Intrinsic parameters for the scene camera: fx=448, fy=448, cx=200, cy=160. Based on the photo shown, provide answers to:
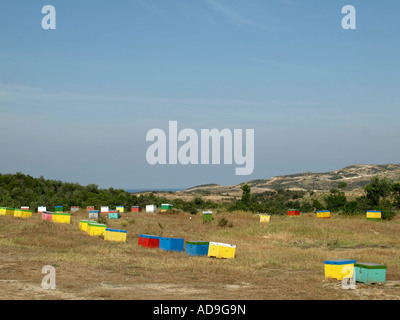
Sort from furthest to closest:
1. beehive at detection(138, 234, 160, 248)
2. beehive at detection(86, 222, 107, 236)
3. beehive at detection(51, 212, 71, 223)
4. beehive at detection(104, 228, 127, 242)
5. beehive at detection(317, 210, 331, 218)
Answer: beehive at detection(317, 210, 331, 218), beehive at detection(51, 212, 71, 223), beehive at detection(86, 222, 107, 236), beehive at detection(104, 228, 127, 242), beehive at detection(138, 234, 160, 248)

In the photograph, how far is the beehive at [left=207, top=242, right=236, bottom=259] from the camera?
24469 mm

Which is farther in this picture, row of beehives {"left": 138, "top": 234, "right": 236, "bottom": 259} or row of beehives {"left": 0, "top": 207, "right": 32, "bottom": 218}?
row of beehives {"left": 0, "top": 207, "right": 32, "bottom": 218}

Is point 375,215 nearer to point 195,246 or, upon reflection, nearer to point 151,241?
point 195,246

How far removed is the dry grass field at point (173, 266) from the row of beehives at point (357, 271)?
0.34 metres

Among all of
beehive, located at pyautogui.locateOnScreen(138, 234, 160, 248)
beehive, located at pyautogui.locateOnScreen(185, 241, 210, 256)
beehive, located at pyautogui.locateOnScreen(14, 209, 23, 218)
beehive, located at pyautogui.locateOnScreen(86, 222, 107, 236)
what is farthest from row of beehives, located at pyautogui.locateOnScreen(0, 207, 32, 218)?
beehive, located at pyautogui.locateOnScreen(185, 241, 210, 256)

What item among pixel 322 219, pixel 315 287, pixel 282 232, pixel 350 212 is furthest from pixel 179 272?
pixel 350 212

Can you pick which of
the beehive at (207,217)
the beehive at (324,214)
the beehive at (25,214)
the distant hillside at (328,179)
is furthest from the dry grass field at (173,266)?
the distant hillside at (328,179)

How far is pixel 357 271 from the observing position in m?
17.7

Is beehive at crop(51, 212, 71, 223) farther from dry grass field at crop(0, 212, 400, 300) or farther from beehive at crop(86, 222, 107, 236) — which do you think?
beehive at crop(86, 222, 107, 236)

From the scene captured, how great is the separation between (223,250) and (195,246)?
5.97 ft

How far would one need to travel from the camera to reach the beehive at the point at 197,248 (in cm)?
2561

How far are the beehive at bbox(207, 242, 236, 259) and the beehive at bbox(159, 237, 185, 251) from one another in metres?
2.85
